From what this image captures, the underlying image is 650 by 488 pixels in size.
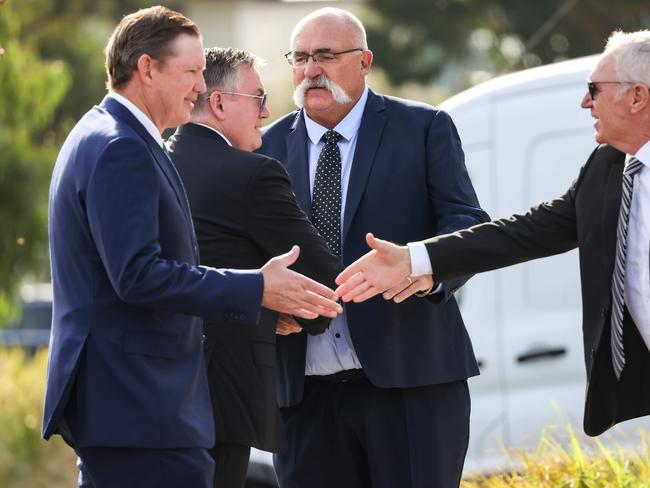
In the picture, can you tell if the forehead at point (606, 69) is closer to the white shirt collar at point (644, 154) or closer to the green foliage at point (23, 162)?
the white shirt collar at point (644, 154)

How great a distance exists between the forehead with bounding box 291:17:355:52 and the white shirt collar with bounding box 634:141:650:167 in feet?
4.04

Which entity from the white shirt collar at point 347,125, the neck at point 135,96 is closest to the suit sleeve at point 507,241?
the white shirt collar at point 347,125

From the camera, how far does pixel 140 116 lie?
3775mm

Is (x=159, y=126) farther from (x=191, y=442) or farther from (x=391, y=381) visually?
(x=391, y=381)

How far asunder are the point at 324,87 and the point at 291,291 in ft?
4.21

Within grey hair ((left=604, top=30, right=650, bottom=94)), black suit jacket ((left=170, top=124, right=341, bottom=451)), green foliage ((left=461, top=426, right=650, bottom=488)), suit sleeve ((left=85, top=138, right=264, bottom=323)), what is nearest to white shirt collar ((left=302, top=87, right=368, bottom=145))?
black suit jacket ((left=170, top=124, right=341, bottom=451))

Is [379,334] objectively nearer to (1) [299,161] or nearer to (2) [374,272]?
(2) [374,272]

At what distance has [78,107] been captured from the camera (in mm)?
22094

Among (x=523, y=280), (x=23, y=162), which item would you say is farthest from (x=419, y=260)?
(x=23, y=162)

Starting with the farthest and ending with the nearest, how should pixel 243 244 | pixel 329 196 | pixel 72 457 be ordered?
pixel 72 457, pixel 329 196, pixel 243 244

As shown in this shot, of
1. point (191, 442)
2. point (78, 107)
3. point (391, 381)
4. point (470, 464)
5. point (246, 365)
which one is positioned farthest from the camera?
point (78, 107)

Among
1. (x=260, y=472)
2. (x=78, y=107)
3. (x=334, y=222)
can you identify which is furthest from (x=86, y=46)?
(x=334, y=222)

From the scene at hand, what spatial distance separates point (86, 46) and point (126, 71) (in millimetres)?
16409

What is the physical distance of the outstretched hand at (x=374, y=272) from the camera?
14.4 feet
